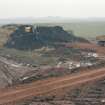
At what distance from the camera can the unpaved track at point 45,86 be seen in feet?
73.9

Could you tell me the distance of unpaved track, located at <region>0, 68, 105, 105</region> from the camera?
22.5m

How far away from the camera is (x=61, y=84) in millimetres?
25438

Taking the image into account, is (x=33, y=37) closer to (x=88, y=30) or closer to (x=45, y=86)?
(x=45, y=86)

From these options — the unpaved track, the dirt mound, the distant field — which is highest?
the dirt mound

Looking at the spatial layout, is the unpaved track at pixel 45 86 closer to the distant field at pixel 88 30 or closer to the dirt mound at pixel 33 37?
the dirt mound at pixel 33 37

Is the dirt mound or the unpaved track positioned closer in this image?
the unpaved track

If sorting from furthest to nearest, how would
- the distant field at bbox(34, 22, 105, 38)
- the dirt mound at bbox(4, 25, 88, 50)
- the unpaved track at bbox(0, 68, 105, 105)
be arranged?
the distant field at bbox(34, 22, 105, 38)
the dirt mound at bbox(4, 25, 88, 50)
the unpaved track at bbox(0, 68, 105, 105)

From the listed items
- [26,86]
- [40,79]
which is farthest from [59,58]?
[26,86]

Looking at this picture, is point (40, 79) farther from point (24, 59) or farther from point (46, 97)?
point (24, 59)

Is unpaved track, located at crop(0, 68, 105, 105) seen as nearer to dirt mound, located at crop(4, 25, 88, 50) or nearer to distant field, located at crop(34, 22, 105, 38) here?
dirt mound, located at crop(4, 25, 88, 50)

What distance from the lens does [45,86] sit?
81.6 ft

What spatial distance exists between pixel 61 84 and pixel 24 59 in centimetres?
1004

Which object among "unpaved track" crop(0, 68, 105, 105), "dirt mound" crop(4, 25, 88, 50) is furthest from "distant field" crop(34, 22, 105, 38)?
"unpaved track" crop(0, 68, 105, 105)

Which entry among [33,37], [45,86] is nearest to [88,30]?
[33,37]
